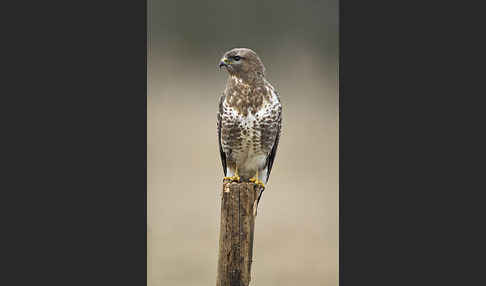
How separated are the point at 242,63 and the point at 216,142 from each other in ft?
2.59

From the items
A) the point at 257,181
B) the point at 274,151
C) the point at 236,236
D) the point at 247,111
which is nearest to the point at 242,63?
the point at 247,111

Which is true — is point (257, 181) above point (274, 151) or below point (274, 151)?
below

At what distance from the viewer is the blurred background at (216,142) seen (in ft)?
12.5

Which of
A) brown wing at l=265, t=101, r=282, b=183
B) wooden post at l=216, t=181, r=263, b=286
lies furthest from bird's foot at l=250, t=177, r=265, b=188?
wooden post at l=216, t=181, r=263, b=286

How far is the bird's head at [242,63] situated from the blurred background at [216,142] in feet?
0.93

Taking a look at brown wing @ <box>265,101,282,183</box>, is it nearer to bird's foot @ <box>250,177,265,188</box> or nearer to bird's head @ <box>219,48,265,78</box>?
bird's foot @ <box>250,177,265,188</box>

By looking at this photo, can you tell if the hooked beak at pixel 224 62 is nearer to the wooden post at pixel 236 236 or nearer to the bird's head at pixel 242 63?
the bird's head at pixel 242 63

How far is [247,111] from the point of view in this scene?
3.55 m

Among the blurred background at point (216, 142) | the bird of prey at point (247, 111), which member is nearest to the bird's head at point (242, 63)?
the bird of prey at point (247, 111)

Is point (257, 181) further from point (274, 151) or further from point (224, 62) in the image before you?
point (224, 62)

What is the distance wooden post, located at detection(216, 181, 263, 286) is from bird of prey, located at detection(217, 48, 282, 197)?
35cm

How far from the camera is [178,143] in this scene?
387 cm

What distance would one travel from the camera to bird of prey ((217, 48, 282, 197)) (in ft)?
11.6

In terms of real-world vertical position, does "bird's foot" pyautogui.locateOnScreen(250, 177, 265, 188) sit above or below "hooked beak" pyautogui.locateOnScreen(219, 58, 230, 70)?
below
